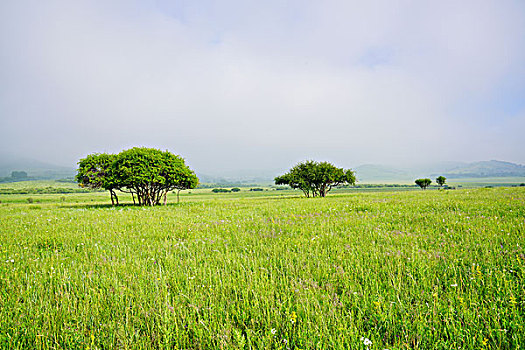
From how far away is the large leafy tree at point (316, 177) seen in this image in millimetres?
43987

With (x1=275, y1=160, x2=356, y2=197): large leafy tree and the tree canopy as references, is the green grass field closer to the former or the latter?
the tree canopy

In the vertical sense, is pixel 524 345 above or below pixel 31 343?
above

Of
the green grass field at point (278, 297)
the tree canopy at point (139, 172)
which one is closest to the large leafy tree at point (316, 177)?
the tree canopy at point (139, 172)

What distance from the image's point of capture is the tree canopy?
2345cm

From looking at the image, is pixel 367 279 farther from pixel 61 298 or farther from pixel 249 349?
pixel 61 298

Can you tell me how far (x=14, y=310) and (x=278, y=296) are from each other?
143 inches

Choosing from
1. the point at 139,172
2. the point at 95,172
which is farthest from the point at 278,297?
the point at 95,172

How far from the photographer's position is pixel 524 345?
221 cm

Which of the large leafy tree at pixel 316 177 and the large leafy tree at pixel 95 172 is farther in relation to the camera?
the large leafy tree at pixel 316 177

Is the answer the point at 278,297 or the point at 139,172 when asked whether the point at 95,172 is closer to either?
the point at 139,172

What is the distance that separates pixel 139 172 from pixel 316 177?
3058 cm

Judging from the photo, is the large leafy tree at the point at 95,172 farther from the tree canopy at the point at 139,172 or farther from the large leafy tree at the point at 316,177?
the large leafy tree at the point at 316,177

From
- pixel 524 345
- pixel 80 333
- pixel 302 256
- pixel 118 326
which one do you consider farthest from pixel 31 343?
pixel 524 345

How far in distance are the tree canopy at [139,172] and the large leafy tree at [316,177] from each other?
23019 millimetres
